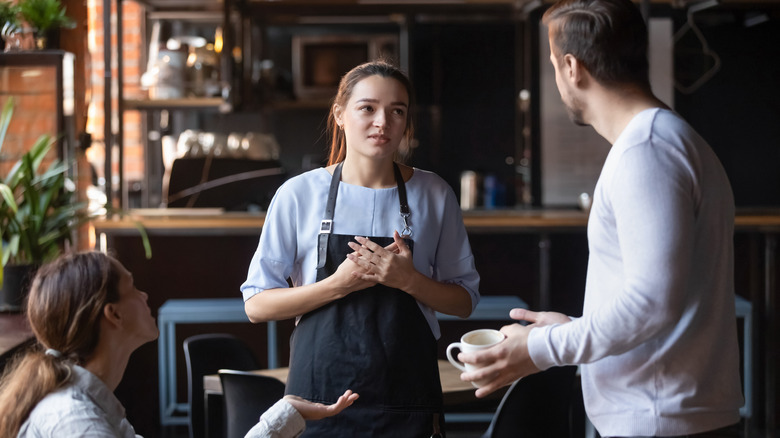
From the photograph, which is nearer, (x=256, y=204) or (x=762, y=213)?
(x=762, y=213)

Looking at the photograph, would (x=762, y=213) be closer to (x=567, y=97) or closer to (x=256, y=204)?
(x=256, y=204)

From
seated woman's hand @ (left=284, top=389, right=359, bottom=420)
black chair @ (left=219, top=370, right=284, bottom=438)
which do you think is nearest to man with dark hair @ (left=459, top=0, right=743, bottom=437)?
seated woman's hand @ (left=284, top=389, right=359, bottom=420)

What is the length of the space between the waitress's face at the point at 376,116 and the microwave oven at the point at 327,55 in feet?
13.0

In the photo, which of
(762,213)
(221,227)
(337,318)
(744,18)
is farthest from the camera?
(744,18)

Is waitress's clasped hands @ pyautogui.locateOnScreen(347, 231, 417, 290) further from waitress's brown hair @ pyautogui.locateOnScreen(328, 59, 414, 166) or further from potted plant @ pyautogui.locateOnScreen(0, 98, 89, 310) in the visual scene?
potted plant @ pyautogui.locateOnScreen(0, 98, 89, 310)

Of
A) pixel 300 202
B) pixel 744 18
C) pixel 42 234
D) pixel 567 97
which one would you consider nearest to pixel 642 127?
pixel 567 97

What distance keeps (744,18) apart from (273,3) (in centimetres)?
308

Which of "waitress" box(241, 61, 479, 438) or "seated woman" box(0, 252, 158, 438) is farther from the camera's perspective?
"waitress" box(241, 61, 479, 438)

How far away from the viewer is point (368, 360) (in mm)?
1643

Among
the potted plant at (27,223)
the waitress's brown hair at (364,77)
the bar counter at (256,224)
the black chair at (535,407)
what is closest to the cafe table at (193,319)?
the bar counter at (256,224)

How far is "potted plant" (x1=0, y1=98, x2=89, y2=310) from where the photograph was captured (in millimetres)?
2660

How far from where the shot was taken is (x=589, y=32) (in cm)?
123

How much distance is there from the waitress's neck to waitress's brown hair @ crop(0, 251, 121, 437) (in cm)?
50

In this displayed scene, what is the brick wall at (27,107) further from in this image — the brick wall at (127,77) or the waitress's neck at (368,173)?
the brick wall at (127,77)
